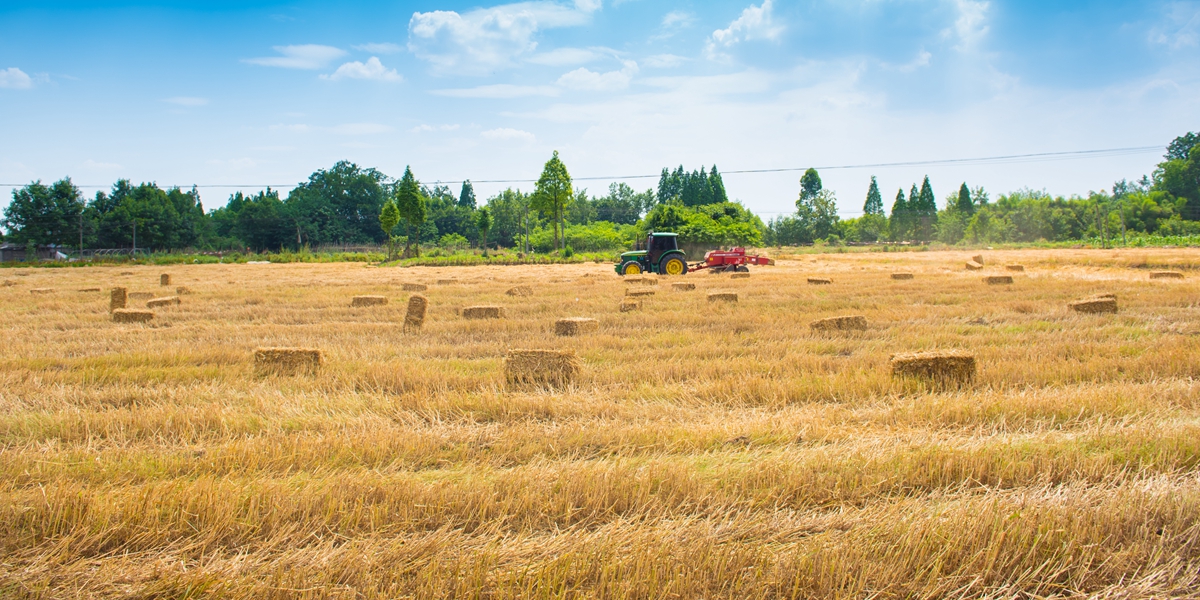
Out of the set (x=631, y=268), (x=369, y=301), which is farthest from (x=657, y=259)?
(x=369, y=301)

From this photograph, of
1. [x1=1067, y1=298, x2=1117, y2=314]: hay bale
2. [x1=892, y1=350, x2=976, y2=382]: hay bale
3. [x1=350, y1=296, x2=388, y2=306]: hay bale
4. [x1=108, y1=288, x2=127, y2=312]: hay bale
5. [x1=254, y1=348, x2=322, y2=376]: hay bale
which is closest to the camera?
[x1=892, y1=350, x2=976, y2=382]: hay bale

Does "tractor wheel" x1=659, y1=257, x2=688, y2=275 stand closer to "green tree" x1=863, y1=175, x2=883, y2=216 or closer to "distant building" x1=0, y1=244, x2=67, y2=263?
"distant building" x1=0, y1=244, x2=67, y2=263

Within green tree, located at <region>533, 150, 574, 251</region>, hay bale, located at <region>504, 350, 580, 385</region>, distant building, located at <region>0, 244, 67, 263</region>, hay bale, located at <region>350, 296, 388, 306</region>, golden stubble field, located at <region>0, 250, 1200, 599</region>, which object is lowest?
golden stubble field, located at <region>0, 250, 1200, 599</region>

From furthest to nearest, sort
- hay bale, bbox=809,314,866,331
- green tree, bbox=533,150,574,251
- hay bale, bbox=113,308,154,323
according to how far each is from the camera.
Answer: green tree, bbox=533,150,574,251, hay bale, bbox=113,308,154,323, hay bale, bbox=809,314,866,331

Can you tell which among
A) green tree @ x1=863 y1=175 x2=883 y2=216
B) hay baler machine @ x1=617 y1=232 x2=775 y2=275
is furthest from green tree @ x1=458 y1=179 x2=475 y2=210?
hay baler machine @ x1=617 y1=232 x2=775 y2=275

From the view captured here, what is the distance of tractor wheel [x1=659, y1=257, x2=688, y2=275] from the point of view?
28.6m

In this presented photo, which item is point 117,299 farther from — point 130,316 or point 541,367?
point 541,367

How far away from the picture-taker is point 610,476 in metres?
3.91

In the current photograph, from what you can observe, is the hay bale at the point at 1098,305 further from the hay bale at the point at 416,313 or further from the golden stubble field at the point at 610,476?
the hay bale at the point at 416,313

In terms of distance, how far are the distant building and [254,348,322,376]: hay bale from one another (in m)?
75.6

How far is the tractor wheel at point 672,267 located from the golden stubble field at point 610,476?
20.0m

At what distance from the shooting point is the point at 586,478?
3.89 m

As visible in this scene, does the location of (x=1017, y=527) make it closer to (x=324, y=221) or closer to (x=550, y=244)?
(x=550, y=244)

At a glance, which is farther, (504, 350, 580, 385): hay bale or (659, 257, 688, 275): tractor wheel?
(659, 257, 688, 275): tractor wheel
